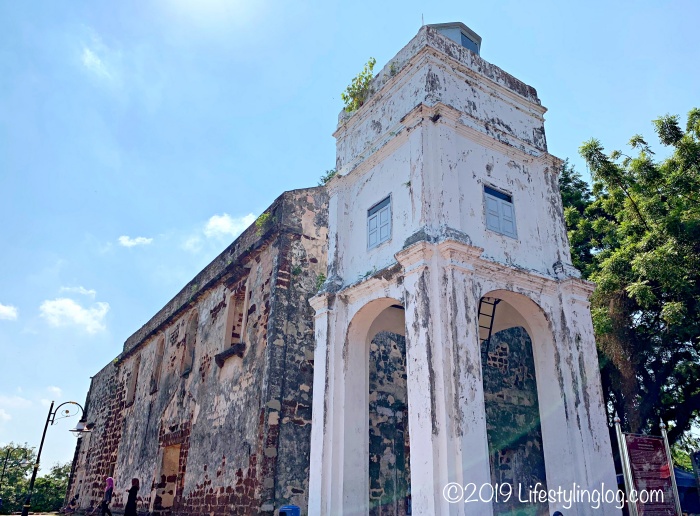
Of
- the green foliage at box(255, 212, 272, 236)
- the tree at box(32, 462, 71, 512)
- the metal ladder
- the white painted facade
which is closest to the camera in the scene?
the white painted facade

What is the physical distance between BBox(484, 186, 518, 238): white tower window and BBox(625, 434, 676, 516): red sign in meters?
3.00

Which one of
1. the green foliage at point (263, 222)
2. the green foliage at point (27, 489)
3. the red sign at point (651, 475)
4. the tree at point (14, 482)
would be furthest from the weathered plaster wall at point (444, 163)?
the tree at point (14, 482)

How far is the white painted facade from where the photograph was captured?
6008mm

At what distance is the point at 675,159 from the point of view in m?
10.6

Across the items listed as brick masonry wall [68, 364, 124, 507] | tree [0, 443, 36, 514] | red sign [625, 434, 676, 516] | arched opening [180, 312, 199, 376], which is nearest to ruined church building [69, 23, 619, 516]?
red sign [625, 434, 676, 516]

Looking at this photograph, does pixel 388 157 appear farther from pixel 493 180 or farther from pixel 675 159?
pixel 675 159

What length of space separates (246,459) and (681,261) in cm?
807

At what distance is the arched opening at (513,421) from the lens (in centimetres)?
1077

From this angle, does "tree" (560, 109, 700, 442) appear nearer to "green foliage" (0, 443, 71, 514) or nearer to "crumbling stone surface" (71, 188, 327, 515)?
"crumbling stone surface" (71, 188, 327, 515)

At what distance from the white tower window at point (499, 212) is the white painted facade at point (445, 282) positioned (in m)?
0.10

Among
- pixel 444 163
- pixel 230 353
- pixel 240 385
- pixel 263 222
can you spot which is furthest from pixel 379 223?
pixel 230 353

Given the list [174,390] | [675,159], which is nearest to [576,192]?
[675,159]

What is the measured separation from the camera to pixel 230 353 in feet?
34.0

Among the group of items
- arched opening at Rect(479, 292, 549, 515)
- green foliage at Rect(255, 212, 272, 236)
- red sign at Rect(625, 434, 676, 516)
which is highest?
green foliage at Rect(255, 212, 272, 236)
